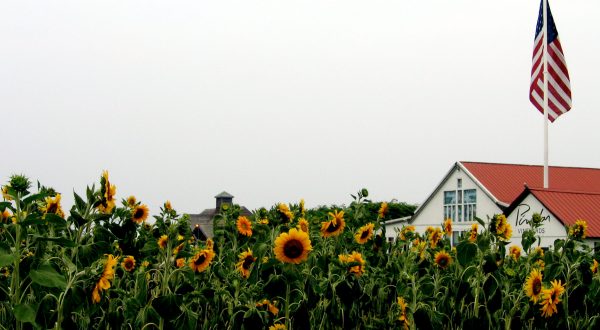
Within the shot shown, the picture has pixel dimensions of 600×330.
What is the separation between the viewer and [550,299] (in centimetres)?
493

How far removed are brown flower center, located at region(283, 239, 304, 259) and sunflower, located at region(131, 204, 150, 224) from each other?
66.8 inches

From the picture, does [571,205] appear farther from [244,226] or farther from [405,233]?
[244,226]

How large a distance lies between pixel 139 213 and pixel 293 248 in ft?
5.98

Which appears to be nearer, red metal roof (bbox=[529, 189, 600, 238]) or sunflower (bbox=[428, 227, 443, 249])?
sunflower (bbox=[428, 227, 443, 249])

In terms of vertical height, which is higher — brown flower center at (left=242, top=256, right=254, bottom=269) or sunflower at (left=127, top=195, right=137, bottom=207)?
sunflower at (left=127, top=195, right=137, bottom=207)

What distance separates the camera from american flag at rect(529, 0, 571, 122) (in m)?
23.1

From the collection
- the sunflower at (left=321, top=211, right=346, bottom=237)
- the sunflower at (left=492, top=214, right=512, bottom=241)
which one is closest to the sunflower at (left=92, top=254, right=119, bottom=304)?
the sunflower at (left=321, top=211, right=346, bottom=237)

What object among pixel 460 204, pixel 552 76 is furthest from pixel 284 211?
pixel 460 204

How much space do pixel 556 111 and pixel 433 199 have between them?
24.7m

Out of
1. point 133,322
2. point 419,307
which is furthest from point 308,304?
point 133,322

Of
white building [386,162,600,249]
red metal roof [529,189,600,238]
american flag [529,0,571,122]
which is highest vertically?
american flag [529,0,571,122]

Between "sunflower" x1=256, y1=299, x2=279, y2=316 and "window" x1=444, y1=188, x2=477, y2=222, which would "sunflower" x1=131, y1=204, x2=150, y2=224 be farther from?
"window" x1=444, y1=188, x2=477, y2=222

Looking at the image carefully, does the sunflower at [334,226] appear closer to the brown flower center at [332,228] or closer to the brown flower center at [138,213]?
the brown flower center at [332,228]

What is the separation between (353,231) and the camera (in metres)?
6.00
